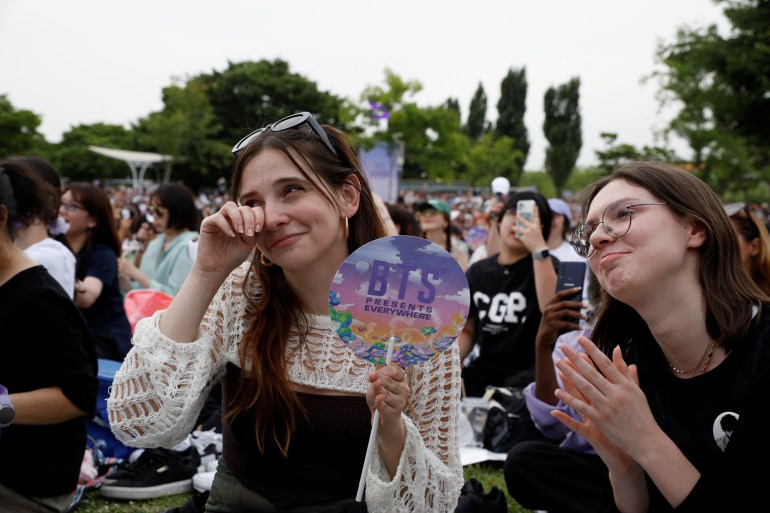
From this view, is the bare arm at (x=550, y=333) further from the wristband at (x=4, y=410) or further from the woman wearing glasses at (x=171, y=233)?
the woman wearing glasses at (x=171, y=233)

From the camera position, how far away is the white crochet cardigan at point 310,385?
1.92 meters

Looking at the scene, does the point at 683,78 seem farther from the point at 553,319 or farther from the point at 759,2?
the point at 553,319

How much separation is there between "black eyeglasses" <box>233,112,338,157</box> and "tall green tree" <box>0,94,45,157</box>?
42.5m

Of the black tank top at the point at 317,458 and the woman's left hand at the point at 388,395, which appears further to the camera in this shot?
the black tank top at the point at 317,458

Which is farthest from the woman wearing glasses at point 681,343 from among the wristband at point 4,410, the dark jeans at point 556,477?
the wristband at point 4,410

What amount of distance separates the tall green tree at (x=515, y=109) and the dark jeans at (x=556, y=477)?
6401 centimetres

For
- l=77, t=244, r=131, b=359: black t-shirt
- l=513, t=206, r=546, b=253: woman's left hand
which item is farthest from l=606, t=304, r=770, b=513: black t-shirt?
l=77, t=244, r=131, b=359: black t-shirt

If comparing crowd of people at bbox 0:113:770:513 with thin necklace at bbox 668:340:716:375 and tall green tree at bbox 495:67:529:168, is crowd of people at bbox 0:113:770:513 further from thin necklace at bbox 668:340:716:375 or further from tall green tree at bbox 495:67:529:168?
tall green tree at bbox 495:67:529:168

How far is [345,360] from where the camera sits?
83.1 inches

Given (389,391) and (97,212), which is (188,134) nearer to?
(97,212)

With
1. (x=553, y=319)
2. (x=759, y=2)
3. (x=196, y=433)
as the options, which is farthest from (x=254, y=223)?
(x=759, y=2)

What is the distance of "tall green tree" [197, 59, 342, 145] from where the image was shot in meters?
47.9

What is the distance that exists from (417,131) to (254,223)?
31.5m

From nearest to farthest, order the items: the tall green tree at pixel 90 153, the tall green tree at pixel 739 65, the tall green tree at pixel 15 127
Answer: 1. the tall green tree at pixel 739 65
2. the tall green tree at pixel 15 127
3. the tall green tree at pixel 90 153
